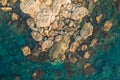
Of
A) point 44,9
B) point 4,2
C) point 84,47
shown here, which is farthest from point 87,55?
point 4,2

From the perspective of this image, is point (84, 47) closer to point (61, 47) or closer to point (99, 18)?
point (61, 47)

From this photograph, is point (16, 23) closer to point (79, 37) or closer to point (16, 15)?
point (16, 15)

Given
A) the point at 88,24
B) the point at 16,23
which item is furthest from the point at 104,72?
the point at 16,23

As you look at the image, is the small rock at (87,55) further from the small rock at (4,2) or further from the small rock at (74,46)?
the small rock at (4,2)

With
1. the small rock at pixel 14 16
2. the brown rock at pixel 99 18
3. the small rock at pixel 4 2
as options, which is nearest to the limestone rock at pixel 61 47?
the brown rock at pixel 99 18

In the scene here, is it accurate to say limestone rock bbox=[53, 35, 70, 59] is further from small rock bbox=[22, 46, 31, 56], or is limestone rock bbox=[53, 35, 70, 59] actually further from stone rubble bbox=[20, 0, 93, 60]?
small rock bbox=[22, 46, 31, 56]
